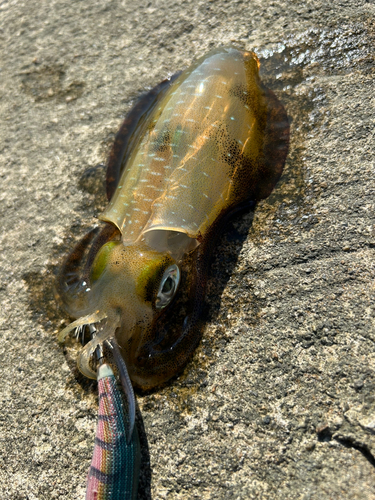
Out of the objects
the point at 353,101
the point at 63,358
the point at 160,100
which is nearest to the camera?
the point at 63,358

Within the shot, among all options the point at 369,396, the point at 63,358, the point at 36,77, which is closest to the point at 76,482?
the point at 63,358

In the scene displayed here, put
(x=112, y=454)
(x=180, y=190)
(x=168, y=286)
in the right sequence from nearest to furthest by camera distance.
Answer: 1. (x=112, y=454)
2. (x=168, y=286)
3. (x=180, y=190)

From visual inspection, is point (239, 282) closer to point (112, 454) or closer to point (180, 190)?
point (180, 190)

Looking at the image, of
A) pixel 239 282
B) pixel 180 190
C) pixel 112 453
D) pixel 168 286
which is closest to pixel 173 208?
pixel 180 190

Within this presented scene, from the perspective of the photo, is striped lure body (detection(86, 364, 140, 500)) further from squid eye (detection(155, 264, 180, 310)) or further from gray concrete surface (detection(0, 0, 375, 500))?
squid eye (detection(155, 264, 180, 310))

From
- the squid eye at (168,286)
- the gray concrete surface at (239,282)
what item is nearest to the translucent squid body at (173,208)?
the squid eye at (168,286)

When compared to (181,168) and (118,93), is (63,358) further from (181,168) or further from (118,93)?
(118,93)

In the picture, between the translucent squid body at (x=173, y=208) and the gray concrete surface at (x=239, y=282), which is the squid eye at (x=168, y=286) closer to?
the translucent squid body at (x=173, y=208)
